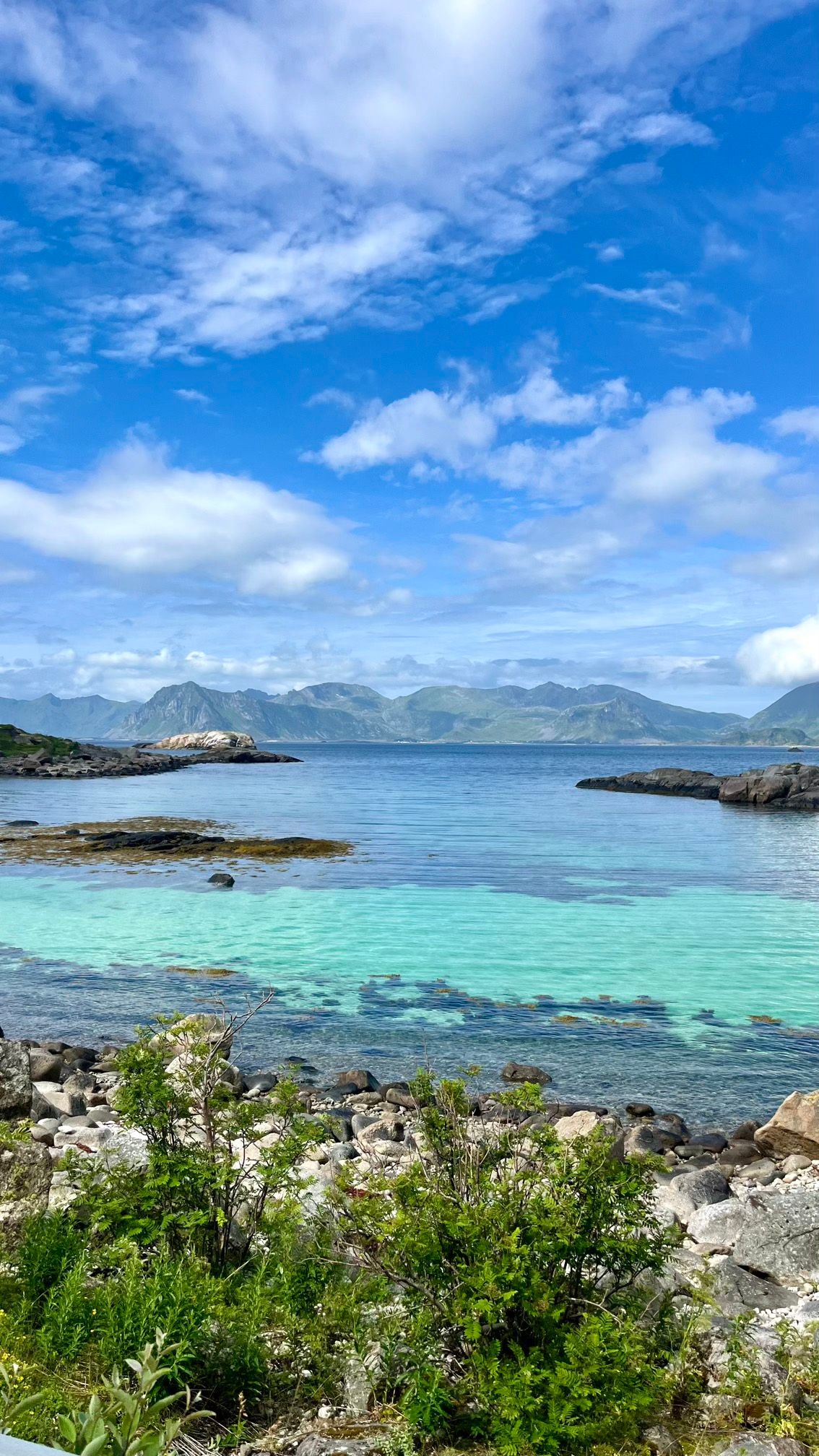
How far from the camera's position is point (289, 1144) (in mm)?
7129

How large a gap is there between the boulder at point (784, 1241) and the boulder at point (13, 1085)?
7023 mm

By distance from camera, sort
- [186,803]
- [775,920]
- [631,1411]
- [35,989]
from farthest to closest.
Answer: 1. [186,803]
2. [775,920]
3. [35,989]
4. [631,1411]

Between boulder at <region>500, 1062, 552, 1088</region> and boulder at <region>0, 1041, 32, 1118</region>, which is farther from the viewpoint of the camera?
boulder at <region>500, 1062, 552, 1088</region>

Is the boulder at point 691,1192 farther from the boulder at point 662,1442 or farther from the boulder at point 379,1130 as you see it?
the boulder at point 662,1442

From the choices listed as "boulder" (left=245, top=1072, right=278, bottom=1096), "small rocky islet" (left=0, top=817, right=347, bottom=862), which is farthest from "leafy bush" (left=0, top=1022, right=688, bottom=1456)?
Result: "small rocky islet" (left=0, top=817, right=347, bottom=862)

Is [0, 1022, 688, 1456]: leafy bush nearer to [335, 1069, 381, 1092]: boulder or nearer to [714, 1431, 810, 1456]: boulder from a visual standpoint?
[714, 1431, 810, 1456]: boulder

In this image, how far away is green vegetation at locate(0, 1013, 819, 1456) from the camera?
213 inches

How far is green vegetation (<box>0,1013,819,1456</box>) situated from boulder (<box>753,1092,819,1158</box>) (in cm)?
655

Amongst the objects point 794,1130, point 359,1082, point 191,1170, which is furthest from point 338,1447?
point 359,1082

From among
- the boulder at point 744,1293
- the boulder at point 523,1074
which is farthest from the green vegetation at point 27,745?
the boulder at point 744,1293

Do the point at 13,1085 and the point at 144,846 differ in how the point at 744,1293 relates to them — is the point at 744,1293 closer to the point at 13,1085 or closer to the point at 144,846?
the point at 13,1085

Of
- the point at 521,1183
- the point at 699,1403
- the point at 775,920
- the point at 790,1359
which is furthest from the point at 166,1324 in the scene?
the point at 775,920

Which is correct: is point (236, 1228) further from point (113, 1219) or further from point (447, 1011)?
Result: point (447, 1011)

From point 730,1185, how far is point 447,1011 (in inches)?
352
